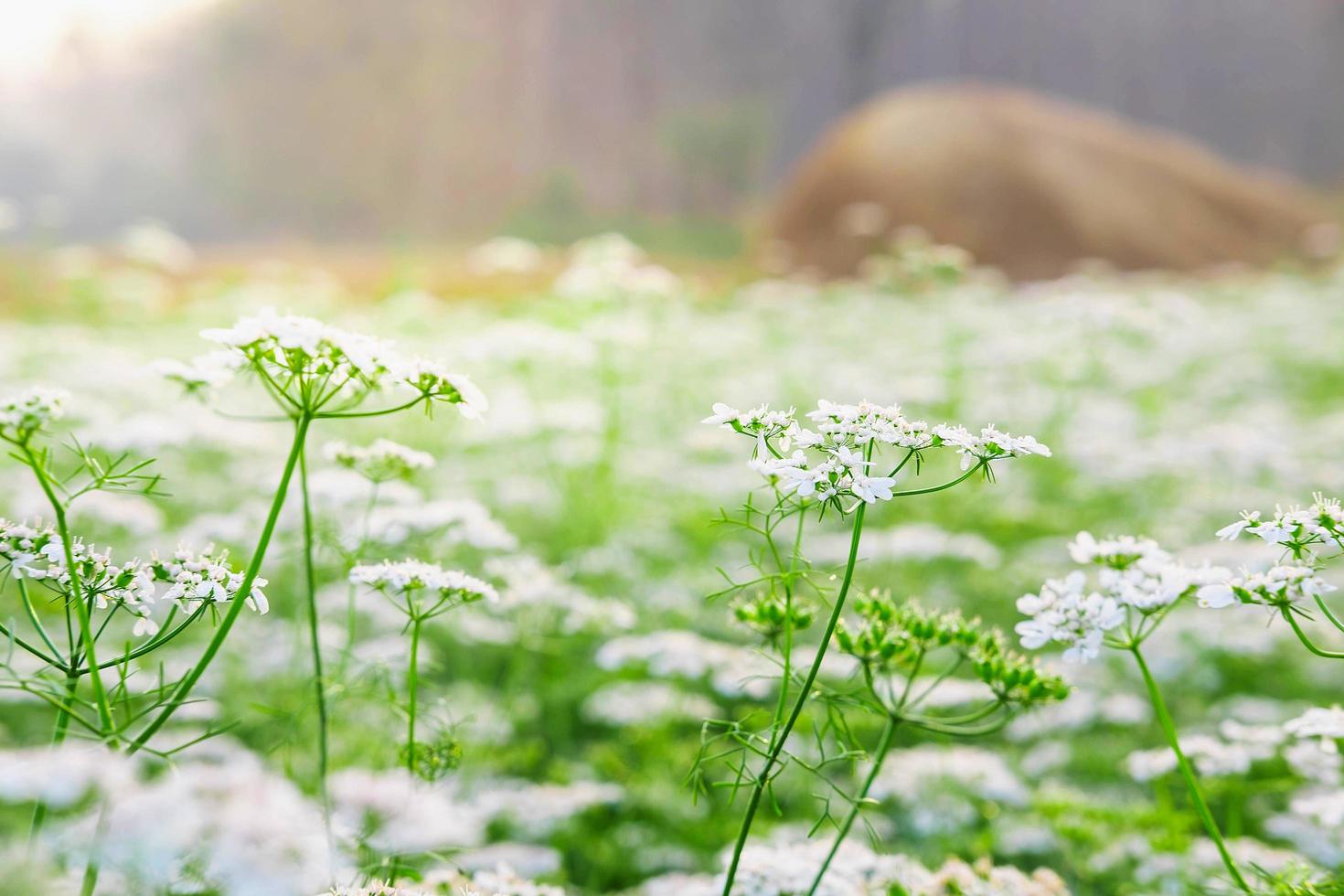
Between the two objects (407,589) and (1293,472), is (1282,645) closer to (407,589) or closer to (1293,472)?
(1293,472)

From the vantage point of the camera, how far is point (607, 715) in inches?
154

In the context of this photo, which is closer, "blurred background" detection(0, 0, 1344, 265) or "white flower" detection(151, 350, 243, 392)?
"white flower" detection(151, 350, 243, 392)

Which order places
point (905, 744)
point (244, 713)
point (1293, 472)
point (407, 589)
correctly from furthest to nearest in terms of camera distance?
point (1293, 472)
point (905, 744)
point (244, 713)
point (407, 589)

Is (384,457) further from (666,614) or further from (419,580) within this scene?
(666,614)

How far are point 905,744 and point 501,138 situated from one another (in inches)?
1433

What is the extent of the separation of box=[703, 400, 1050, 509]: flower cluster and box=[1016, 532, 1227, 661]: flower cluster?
0.22 meters

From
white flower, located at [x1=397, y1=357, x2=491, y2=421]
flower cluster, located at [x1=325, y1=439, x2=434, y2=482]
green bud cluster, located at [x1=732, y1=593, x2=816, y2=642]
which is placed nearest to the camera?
white flower, located at [x1=397, y1=357, x2=491, y2=421]

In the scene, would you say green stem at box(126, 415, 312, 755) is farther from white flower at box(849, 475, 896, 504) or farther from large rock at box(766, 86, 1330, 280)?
large rock at box(766, 86, 1330, 280)

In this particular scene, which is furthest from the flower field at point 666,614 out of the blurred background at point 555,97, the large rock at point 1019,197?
the blurred background at point 555,97

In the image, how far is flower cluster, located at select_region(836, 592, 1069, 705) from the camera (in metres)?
1.68

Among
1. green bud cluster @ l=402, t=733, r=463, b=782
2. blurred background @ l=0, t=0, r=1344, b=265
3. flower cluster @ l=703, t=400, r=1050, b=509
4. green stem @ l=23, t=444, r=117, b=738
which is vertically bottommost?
green bud cluster @ l=402, t=733, r=463, b=782

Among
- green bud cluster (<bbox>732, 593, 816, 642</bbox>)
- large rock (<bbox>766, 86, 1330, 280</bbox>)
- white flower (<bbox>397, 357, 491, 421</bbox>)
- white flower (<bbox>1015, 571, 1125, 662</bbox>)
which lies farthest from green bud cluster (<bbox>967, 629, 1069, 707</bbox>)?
large rock (<bbox>766, 86, 1330, 280</bbox>)

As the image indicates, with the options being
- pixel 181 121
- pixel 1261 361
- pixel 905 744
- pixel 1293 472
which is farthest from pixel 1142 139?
pixel 181 121

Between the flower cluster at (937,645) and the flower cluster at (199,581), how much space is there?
101cm
